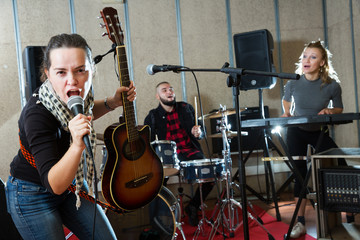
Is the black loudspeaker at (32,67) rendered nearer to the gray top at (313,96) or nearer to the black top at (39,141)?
the black top at (39,141)

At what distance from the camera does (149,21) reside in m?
5.09

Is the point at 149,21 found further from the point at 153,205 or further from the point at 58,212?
the point at 58,212

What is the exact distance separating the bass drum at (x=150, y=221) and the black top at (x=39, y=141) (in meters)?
1.28

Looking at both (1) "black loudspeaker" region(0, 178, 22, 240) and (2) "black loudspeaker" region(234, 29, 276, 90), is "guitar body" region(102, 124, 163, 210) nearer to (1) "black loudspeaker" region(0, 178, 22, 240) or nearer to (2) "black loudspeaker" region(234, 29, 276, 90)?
(1) "black loudspeaker" region(0, 178, 22, 240)

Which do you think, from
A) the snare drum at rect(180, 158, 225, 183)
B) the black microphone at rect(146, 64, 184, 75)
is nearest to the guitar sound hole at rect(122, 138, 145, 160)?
the black microphone at rect(146, 64, 184, 75)

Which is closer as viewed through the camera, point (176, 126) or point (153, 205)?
point (153, 205)

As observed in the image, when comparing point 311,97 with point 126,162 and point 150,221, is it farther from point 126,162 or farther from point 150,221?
point 126,162

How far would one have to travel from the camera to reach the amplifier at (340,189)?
242 cm

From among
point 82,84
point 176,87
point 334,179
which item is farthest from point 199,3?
point 82,84

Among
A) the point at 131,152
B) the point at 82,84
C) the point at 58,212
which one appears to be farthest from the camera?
the point at 131,152

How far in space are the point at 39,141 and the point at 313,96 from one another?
287 centimetres

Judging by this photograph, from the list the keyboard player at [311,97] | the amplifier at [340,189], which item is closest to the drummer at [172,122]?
the keyboard player at [311,97]

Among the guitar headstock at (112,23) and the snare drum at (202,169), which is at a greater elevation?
the guitar headstock at (112,23)

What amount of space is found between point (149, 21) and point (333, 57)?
282 centimetres
